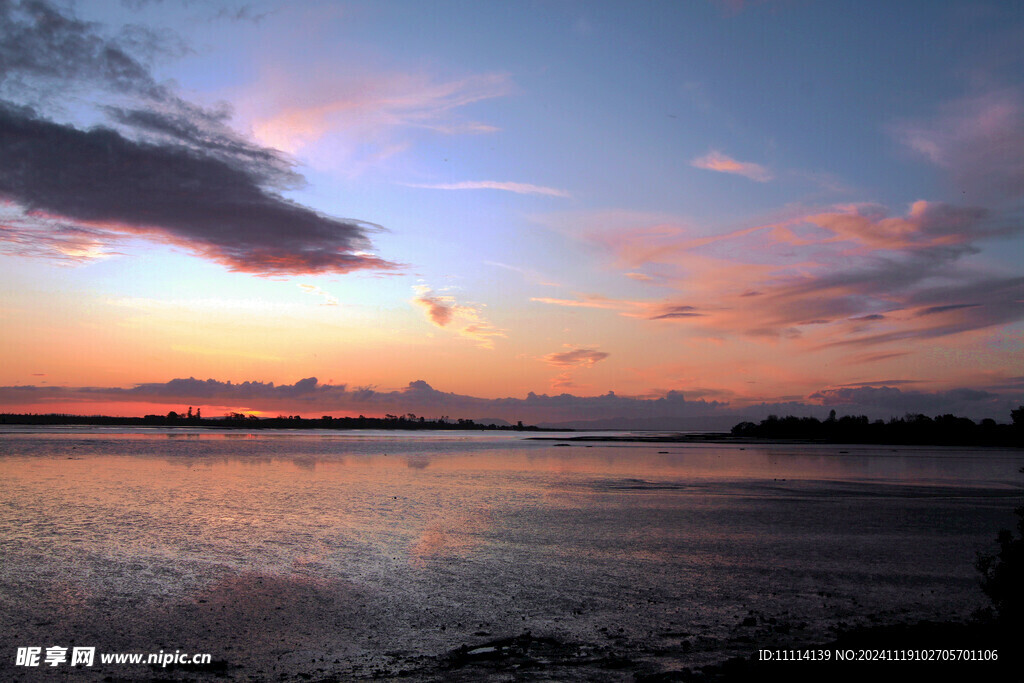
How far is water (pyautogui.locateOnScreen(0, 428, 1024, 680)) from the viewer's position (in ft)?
32.1

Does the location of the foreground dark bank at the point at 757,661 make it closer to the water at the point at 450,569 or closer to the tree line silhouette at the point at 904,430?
the water at the point at 450,569

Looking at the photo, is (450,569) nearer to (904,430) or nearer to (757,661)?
(757,661)

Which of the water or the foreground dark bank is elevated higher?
the foreground dark bank

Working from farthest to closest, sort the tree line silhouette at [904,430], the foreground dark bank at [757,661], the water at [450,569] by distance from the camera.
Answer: the tree line silhouette at [904,430], the water at [450,569], the foreground dark bank at [757,661]

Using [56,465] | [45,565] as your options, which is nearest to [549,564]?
[45,565]

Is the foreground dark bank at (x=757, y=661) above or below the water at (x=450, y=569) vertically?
above

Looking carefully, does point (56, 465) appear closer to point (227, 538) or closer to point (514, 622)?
point (227, 538)

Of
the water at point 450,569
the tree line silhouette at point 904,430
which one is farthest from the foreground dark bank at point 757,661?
the tree line silhouette at point 904,430

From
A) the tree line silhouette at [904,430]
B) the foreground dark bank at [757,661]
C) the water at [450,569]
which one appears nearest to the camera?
the foreground dark bank at [757,661]

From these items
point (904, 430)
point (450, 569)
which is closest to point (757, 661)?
point (450, 569)

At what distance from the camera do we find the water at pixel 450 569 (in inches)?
385

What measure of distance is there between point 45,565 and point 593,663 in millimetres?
12297

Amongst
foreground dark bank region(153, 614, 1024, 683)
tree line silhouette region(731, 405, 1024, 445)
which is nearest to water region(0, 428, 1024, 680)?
foreground dark bank region(153, 614, 1024, 683)

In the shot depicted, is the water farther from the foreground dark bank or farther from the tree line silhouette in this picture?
the tree line silhouette
